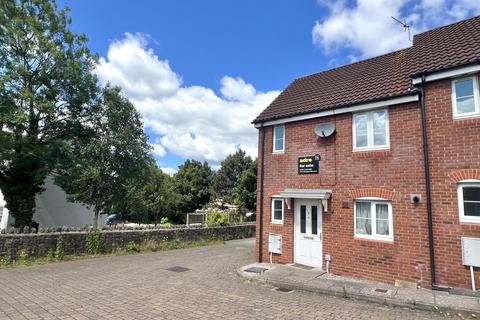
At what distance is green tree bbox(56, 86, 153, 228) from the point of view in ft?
51.2

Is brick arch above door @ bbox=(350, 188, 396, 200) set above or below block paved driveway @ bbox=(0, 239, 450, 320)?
above

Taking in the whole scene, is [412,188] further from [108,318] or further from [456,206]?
[108,318]

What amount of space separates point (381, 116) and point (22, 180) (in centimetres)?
1801

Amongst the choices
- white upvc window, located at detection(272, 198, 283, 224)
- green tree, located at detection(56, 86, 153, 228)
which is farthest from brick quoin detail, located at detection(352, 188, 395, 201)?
green tree, located at detection(56, 86, 153, 228)

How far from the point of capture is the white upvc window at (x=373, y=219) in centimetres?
879

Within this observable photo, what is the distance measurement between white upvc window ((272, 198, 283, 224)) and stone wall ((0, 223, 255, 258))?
292 inches

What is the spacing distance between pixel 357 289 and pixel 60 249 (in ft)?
36.5

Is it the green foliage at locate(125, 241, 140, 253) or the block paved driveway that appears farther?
the green foliage at locate(125, 241, 140, 253)

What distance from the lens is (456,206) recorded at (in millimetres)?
7672

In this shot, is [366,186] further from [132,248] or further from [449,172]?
[132,248]

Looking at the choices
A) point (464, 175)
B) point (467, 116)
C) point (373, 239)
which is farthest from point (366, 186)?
point (467, 116)

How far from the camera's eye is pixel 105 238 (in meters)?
13.8

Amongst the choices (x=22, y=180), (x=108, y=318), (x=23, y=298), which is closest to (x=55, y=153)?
(x=22, y=180)

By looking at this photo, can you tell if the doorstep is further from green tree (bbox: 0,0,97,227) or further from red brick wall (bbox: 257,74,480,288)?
green tree (bbox: 0,0,97,227)
